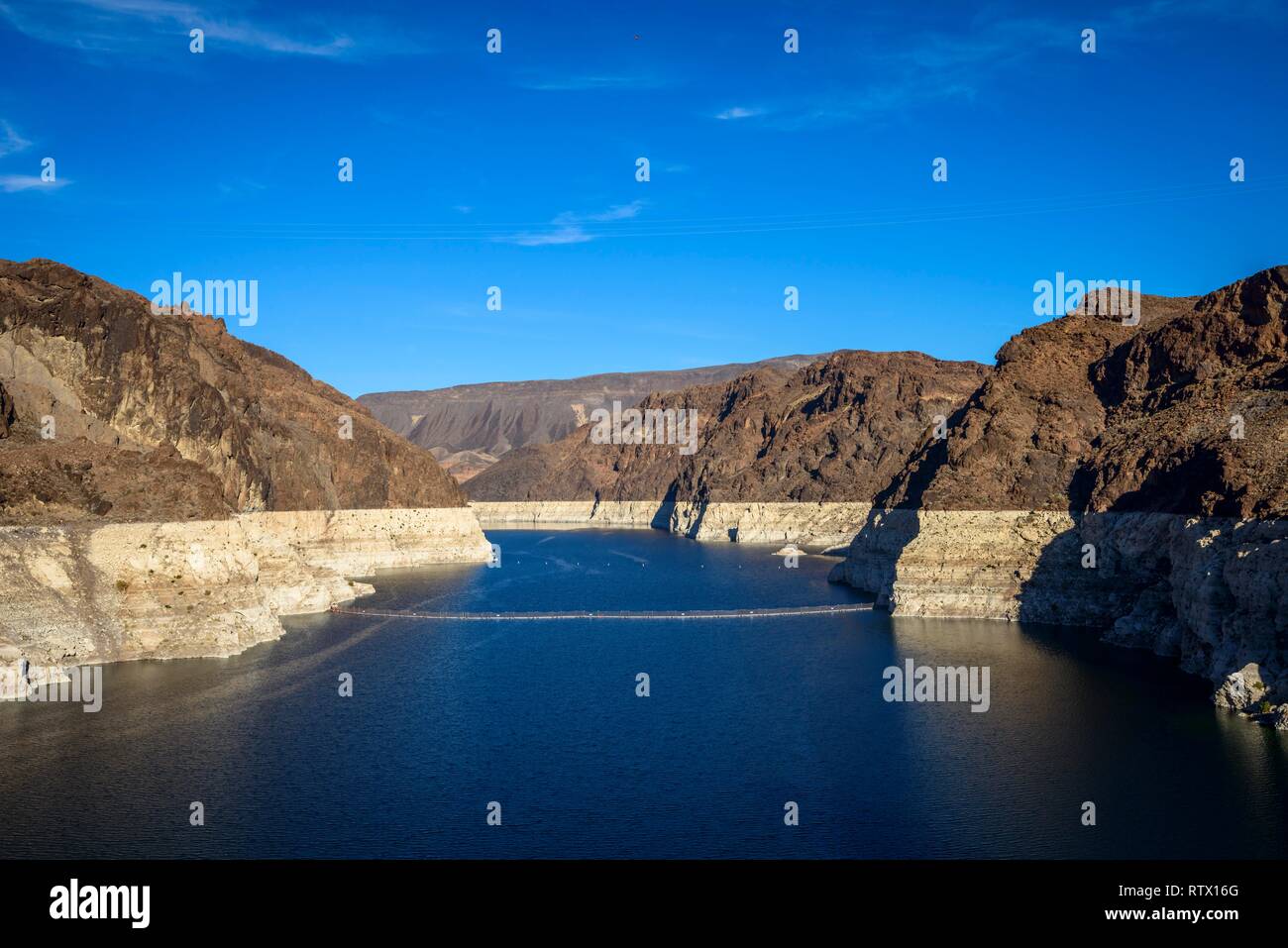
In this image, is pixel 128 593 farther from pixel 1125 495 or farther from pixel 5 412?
pixel 1125 495

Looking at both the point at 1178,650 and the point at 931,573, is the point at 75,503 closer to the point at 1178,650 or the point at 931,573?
the point at 931,573

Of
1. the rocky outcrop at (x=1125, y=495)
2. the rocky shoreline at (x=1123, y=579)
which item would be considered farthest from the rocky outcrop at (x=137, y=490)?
the rocky outcrop at (x=1125, y=495)

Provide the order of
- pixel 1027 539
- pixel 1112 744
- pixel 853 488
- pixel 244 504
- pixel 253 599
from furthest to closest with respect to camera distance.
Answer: pixel 853 488
pixel 244 504
pixel 1027 539
pixel 253 599
pixel 1112 744

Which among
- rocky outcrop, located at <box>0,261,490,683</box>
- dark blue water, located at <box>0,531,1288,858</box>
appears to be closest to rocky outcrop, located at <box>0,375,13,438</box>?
rocky outcrop, located at <box>0,261,490,683</box>

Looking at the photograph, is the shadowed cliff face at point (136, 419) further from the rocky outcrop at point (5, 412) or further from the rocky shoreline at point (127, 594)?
the rocky shoreline at point (127, 594)

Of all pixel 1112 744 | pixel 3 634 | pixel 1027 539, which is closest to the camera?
pixel 1112 744

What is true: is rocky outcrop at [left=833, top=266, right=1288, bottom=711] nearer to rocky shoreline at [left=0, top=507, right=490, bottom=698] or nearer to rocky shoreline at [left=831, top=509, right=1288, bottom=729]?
rocky shoreline at [left=831, top=509, right=1288, bottom=729]

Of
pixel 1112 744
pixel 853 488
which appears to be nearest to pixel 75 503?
pixel 1112 744
